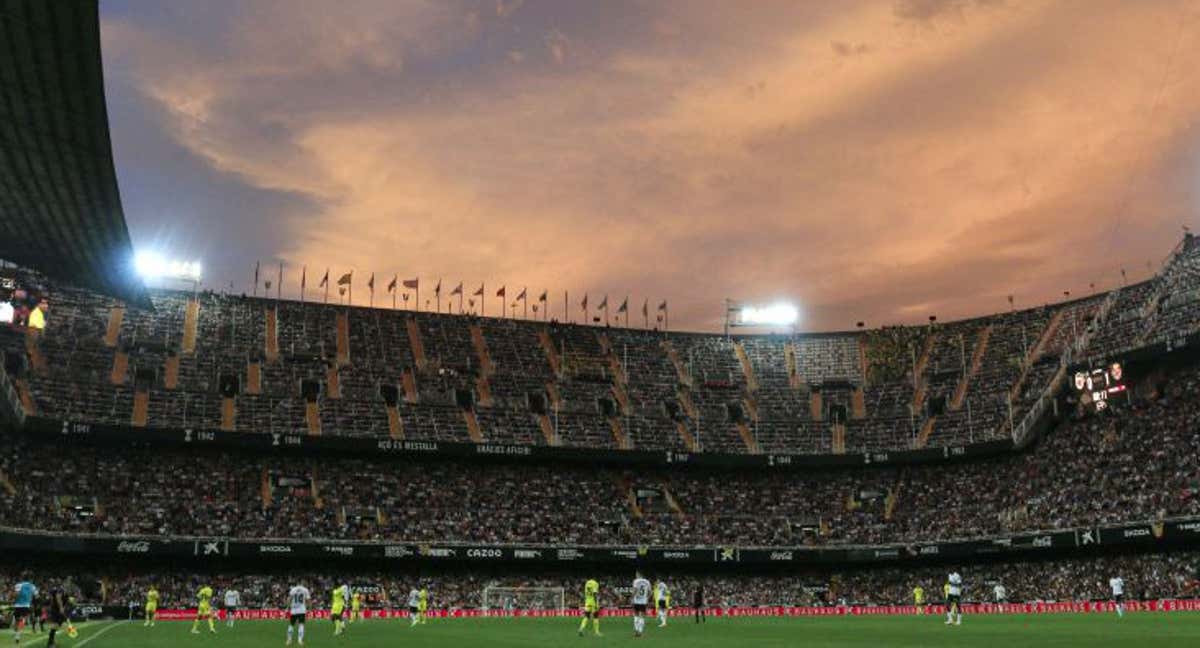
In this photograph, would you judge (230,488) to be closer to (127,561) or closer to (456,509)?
(127,561)

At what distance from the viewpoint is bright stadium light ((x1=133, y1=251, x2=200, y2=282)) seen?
276 ft

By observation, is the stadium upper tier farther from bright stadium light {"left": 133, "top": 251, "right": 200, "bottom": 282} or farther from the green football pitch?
the green football pitch

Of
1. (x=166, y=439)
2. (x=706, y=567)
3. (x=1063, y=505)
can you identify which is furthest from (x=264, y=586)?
(x=1063, y=505)

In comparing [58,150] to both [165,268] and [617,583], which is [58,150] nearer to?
[617,583]

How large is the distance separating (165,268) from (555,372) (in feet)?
108

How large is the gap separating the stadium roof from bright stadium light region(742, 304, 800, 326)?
64.8 meters

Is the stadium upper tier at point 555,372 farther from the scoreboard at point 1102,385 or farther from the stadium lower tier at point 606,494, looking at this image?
the scoreboard at point 1102,385

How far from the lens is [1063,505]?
6969 centimetres

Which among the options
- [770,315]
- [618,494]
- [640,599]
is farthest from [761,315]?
[640,599]

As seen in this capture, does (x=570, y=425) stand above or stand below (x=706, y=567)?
above

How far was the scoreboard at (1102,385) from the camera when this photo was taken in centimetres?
5259

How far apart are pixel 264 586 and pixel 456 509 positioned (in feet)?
45.2

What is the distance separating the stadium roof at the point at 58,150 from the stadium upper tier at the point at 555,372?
28625mm

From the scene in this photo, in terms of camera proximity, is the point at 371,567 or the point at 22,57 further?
the point at 371,567
